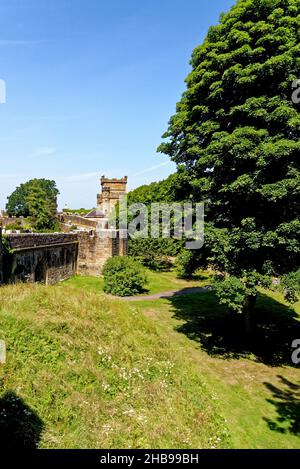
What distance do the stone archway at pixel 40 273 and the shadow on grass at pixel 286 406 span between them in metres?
16.8

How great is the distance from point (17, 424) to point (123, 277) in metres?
17.7

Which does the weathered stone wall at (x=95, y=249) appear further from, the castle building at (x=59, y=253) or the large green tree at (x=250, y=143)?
the large green tree at (x=250, y=143)

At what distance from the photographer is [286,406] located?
31.9 feet

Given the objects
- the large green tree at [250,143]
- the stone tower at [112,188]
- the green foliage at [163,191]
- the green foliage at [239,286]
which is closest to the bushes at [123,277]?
the green foliage at [163,191]

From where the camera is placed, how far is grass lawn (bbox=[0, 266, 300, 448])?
6.70 m

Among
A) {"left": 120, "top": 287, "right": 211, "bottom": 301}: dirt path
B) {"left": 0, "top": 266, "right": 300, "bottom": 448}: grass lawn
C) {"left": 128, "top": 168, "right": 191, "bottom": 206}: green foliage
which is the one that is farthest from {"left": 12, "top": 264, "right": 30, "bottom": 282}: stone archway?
{"left": 128, "top": 168, "right": 191, "bottom": 206}: green foliage

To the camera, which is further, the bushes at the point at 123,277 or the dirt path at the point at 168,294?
the bushes at the point at 123,277

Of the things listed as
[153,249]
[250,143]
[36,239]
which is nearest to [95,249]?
[153,249]

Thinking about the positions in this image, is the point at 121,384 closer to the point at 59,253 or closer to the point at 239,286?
the point at 239,286

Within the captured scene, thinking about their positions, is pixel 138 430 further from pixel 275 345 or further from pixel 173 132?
pixel 173 132

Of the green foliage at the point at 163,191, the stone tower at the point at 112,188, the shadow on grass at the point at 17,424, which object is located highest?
the stone tower at the point at 112,188

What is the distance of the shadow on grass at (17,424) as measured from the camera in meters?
5.93

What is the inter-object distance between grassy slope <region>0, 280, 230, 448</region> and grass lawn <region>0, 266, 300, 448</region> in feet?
0.08
